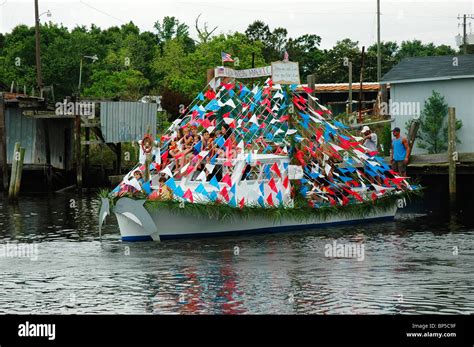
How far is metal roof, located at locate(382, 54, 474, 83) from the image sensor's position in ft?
155

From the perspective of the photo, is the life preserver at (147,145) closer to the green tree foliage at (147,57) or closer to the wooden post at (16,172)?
the wooden post at (16,172)

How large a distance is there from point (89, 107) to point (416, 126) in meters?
17.6

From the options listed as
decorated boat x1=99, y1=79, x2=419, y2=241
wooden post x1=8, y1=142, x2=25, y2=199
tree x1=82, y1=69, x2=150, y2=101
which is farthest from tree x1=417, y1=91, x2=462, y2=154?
tree x1=82, y1=69, x2=150, y2=101

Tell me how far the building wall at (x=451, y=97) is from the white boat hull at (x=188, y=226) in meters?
15.1

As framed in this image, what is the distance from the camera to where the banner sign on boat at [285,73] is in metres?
34.2

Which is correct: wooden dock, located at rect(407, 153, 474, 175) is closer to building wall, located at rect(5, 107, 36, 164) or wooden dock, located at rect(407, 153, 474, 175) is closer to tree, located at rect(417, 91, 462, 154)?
tree, located at rect(417, 91, 462, 154)

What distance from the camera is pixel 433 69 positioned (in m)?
48.7

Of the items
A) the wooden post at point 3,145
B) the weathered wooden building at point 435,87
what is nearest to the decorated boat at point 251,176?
the weathered wooden building at point 435,87

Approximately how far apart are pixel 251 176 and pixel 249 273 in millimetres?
7670

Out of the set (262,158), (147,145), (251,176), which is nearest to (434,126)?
(251,176)

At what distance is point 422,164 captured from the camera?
42.6 metres
